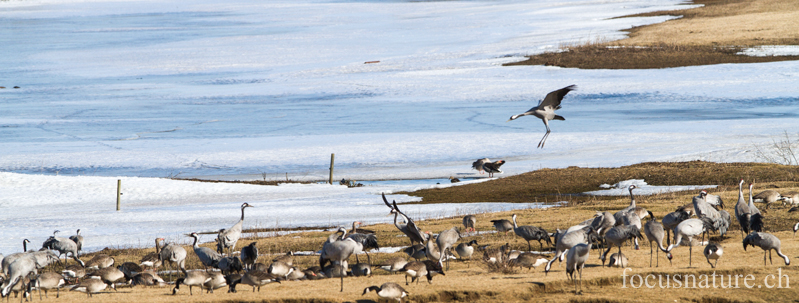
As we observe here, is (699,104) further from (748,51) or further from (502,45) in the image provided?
(502,45)

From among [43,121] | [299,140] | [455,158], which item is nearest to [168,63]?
[43,121]

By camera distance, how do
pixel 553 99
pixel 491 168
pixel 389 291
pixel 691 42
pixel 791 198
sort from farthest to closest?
pixel 691 42 < pixel 491 168 < pixel 791 198 < pixel 553 99 < pixel 389 291

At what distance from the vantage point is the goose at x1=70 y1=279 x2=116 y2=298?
1073cm

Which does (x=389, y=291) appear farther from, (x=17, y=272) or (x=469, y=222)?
(x=469, y=222)

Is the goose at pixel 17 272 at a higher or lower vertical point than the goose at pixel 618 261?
higher

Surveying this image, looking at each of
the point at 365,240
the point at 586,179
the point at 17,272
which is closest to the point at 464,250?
the point at 365,240

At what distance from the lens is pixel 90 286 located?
10.7 metres

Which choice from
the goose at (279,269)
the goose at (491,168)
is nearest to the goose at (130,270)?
the goose at (279,269)

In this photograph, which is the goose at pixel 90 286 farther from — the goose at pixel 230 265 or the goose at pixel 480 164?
the goose at pixel 480 164

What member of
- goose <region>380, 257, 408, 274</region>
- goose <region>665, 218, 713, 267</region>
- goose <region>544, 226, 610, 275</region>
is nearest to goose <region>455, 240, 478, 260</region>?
goose <region>380, 257, 408, 274</region>

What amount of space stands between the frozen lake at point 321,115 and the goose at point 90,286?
790 cm
